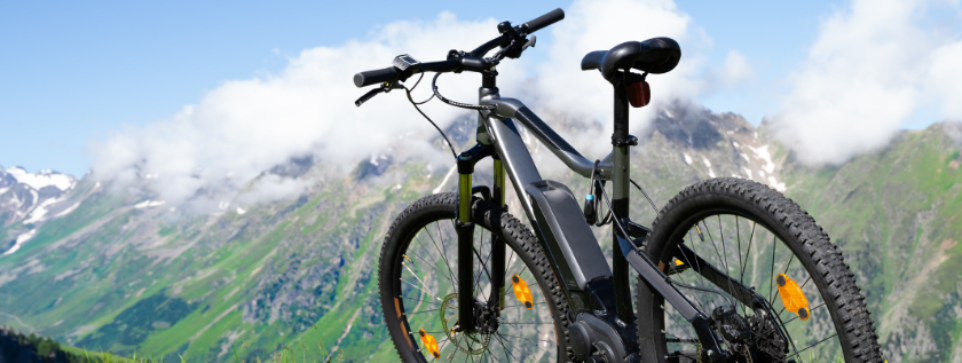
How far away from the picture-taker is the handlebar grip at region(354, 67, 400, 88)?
368 cm

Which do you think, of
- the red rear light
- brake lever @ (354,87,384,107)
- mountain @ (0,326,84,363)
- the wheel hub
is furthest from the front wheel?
mountain @ (0,326,84,363)

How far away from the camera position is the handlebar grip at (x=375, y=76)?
3682mm

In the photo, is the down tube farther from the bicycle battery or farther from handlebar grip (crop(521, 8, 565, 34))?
handlebar grip (crop(521, 8, 565, 34))

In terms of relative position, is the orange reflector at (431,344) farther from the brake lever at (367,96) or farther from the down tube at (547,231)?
the brake lever at (367,96)

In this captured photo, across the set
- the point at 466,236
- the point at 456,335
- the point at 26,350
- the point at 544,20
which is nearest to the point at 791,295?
the point at 466,236

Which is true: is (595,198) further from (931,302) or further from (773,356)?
(931,302)

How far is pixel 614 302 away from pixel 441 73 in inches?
73.9

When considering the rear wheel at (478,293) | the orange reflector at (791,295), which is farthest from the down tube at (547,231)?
the orange reflector at (791,295)

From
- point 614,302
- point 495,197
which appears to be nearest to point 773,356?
point 614,302

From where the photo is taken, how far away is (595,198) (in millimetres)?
3576

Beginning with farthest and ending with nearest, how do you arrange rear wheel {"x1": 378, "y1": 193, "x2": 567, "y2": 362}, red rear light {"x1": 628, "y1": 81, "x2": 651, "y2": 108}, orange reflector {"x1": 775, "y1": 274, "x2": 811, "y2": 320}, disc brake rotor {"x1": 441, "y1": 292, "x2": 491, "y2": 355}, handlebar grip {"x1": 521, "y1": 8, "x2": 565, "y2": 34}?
1. handlebar grip {"x1": 521, "y1": 8, "x2": 565, "y2": 34}
2. disc brake rotor {"x1": 441, "y1": 292, "x2": 491, "y2": 355}
3. rear wheel {"x1": 378, "y1": 193, "x2": 567, "y2": 362}
4. red rear light {"x1": 628, "y1": 81, "x2": 651, "y2": 108}
5. orange reflector {"x1": 775, "y1": 274, "x2": 811, "y2": 320}

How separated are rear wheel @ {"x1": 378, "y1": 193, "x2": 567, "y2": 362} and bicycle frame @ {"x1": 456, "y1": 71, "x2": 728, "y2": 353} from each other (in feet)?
0.27

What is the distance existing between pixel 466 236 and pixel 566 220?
0.86 m

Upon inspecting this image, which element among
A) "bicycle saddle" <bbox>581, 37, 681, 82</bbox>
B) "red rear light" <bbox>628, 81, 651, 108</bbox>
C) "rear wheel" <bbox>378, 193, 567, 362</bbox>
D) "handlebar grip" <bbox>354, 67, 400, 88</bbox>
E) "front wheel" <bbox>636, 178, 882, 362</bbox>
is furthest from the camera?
"rear wheel" <bbox>378, 193, 567, 362</bbox>
